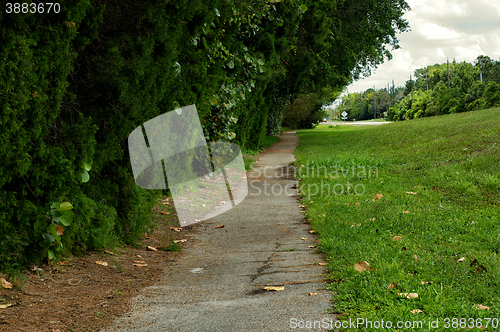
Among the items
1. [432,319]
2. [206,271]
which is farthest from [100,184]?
[432,319]

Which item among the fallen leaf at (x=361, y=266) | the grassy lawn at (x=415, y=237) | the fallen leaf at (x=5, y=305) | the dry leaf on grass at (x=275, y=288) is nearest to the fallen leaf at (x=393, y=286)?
the grassy lawn at (x=415, y=237)

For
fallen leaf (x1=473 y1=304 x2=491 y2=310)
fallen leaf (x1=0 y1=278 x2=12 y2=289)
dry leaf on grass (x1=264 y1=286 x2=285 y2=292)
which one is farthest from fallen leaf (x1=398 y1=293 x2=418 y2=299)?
fallen leaf (x1=0 y1=278 x2=12 y2=289)

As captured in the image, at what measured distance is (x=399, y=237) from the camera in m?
4.79

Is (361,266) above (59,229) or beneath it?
beneath

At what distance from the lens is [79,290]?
3469mm

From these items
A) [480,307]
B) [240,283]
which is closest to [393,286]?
[480,307]

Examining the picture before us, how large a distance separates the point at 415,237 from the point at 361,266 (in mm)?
1297

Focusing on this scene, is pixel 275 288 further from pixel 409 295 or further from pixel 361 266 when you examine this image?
pixel 409 295

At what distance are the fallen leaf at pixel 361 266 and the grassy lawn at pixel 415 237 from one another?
0.01m

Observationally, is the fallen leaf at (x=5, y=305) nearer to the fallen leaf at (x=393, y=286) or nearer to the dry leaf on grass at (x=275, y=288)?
the dry leaf on grass at (x=275, y=288)

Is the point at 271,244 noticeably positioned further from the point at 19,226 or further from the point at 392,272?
the point at 19,226

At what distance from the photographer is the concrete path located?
118 inches

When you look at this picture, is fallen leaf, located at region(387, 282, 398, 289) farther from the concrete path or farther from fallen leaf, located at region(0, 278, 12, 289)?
fallen leaf, located at region(0, 278, 12, 289)

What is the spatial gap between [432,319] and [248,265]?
2025mm
